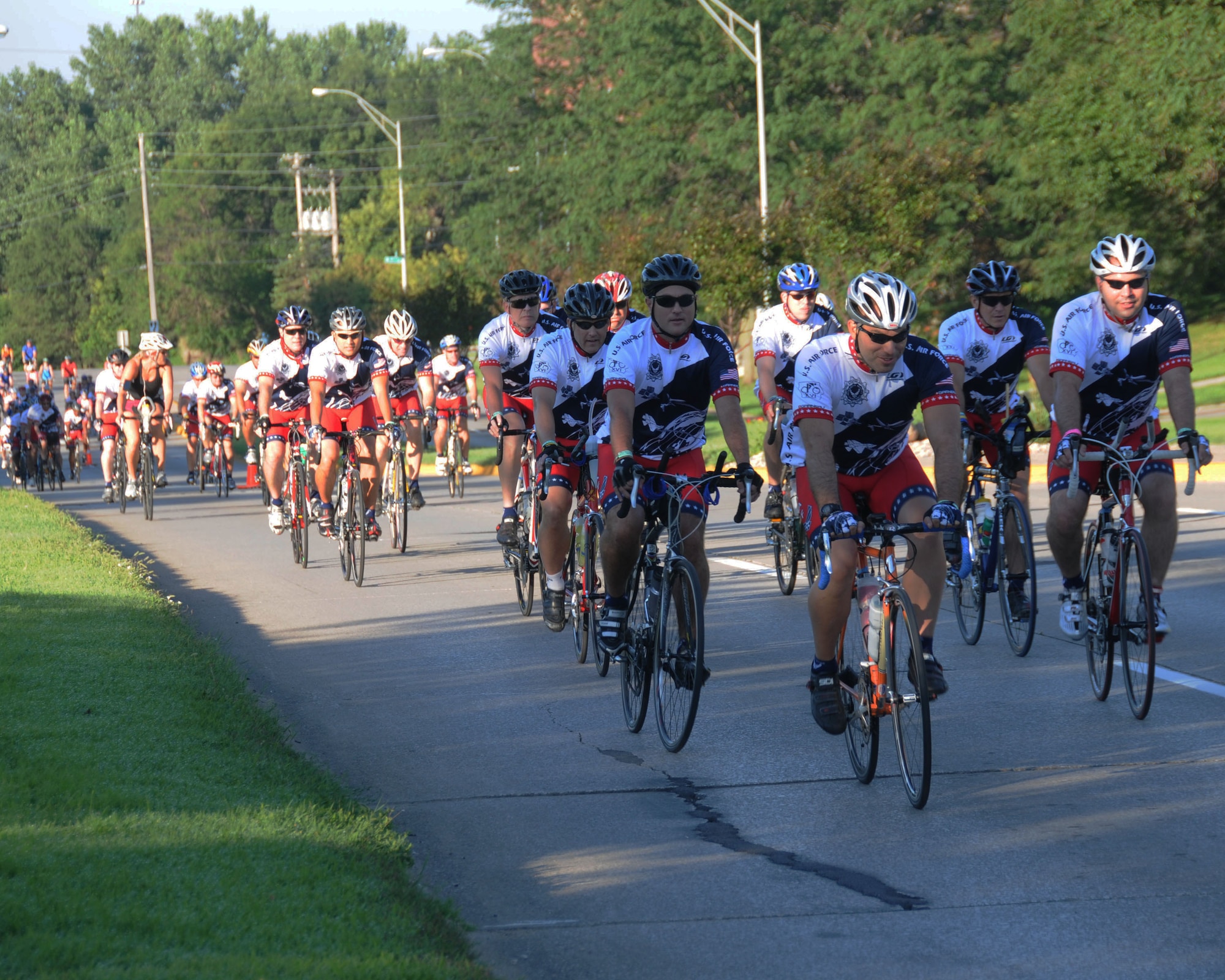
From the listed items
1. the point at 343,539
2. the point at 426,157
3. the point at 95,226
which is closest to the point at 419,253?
the point at 426,157

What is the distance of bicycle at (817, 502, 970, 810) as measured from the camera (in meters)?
6.08

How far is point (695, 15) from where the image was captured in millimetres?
52250

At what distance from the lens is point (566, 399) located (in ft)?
31.9

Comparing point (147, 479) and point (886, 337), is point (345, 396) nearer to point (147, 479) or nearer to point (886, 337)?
point (147, 479)

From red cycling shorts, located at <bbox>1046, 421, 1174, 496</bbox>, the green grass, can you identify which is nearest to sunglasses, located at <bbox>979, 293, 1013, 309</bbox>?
red cycling shorts, located at <bbox>1046, 421, 1174, 496</bbox>

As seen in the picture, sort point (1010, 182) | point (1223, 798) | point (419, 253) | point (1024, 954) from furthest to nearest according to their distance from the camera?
point (419, 253), point (1010, 182), point (1223, 798), point (1024, 954)

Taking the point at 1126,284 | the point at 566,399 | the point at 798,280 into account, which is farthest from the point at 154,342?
the point at 1126,284

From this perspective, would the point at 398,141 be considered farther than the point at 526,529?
Yes

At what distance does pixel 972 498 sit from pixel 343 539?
17.8 ft

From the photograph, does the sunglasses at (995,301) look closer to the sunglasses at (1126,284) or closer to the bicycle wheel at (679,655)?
the sunglasses at (1126,284)

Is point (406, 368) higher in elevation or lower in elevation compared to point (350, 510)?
higher

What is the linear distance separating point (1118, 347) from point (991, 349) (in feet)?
5.22

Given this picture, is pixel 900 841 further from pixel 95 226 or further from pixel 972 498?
pixel 95 226

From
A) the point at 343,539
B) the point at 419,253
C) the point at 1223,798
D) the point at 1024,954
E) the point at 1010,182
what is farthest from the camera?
the point at 419,253
